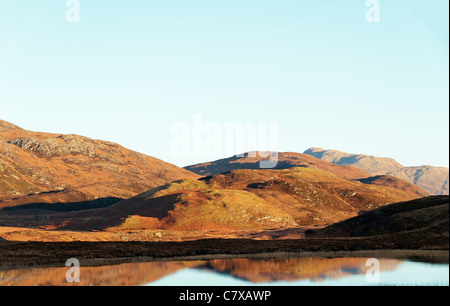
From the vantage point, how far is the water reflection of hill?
4066cm

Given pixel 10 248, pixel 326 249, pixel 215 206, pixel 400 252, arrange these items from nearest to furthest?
pixel 400 252 < pixel 326 249 < pixel 10 248 < pixel 215 206

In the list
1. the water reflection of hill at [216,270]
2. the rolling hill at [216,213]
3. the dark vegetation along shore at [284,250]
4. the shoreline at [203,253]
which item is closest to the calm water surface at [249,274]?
the water reflection of hill at [216,270]

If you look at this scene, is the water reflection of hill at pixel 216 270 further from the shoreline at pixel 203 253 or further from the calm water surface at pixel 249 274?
the shoreline at pixel 203 253

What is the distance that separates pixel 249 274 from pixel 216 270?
15.1ft

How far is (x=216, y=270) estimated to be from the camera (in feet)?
154

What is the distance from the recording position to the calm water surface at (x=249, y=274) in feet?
123

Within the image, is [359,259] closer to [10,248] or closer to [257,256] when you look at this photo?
[257,256]

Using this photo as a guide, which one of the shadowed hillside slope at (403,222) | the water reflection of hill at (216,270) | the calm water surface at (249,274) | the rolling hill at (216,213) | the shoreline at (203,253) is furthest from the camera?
the rolling hill at (216,213)

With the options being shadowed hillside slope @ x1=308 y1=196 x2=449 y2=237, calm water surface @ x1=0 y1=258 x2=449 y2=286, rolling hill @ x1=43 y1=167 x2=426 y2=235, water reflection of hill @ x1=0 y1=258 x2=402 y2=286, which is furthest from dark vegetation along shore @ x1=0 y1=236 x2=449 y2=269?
rolling hill @ x1=43 y1=167 x2=426 y2=235

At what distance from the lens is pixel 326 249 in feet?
210

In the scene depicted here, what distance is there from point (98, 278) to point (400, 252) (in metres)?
34.6

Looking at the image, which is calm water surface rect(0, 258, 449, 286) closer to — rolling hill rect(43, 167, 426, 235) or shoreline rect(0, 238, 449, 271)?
shoreline rect(0, 238, 449, 271)
